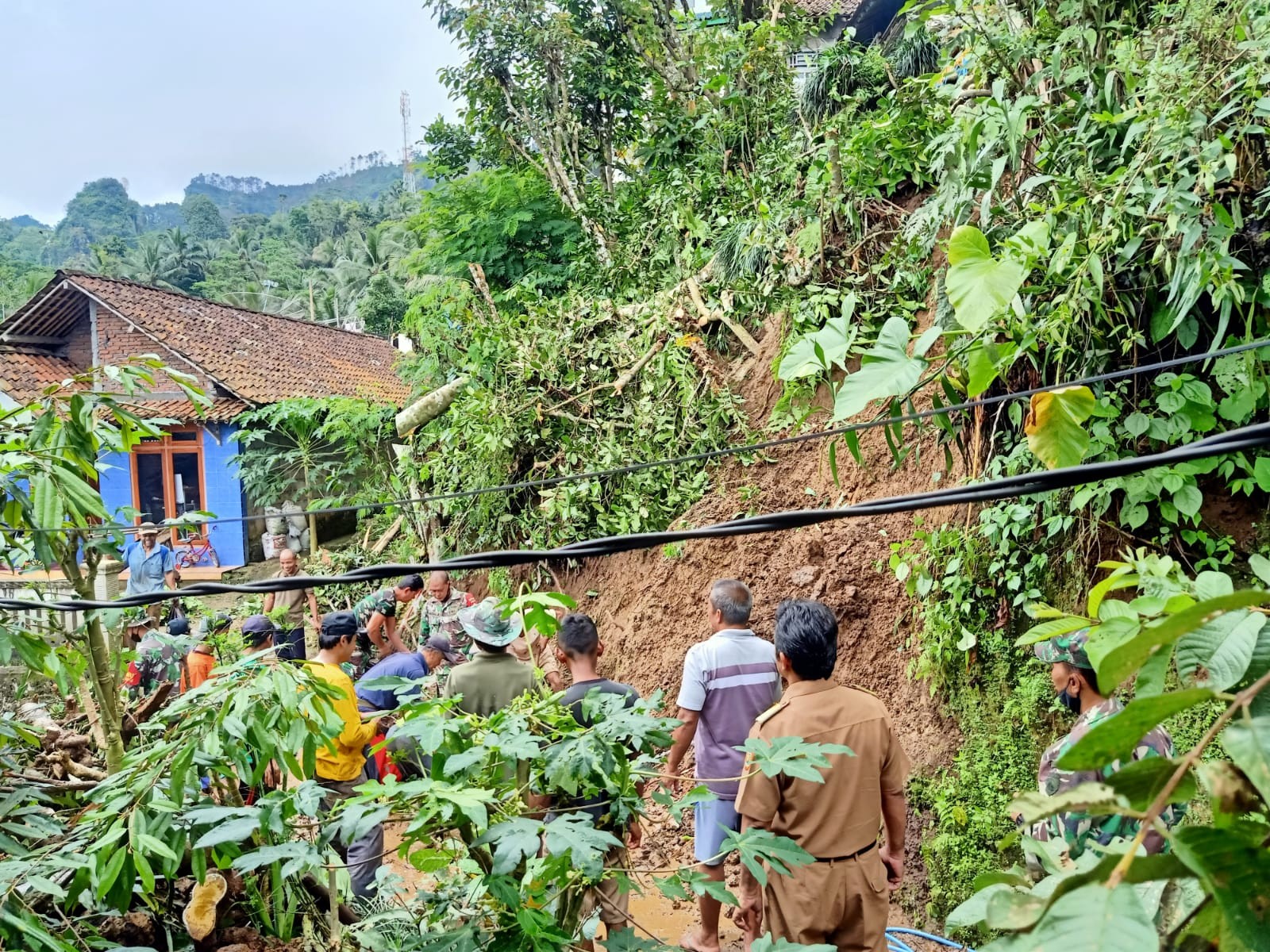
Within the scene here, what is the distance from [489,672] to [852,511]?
284 centimetres

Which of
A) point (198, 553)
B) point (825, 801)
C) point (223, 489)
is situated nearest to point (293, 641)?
point (825, 801)

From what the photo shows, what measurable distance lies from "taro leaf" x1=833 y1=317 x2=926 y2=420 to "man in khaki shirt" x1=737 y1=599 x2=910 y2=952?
115 centimetres

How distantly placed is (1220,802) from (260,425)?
15510 mm

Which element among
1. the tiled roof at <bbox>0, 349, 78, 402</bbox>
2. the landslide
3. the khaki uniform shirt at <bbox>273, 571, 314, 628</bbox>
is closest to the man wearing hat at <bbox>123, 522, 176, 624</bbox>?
the khaki uniform shirt at <bbox>273, 571, 314, 628</bbox>

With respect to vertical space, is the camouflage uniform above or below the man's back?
below

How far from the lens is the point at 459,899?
217cm

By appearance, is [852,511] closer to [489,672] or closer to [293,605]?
[489,672]

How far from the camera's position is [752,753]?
221cm

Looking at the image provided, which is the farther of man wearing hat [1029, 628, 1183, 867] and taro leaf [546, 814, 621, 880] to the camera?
man wearing hat [1029, 628, 1183, 867]

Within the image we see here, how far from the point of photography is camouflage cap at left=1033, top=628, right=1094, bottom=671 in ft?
9.32

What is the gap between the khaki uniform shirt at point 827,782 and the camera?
2.91 m

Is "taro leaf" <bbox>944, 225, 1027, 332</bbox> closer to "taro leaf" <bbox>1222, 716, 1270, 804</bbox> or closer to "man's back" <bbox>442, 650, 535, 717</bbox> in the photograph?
"taro leaf" <bbox>1222, 716, 1270, 804</bbox>

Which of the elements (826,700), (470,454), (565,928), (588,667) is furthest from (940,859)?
(470,454)

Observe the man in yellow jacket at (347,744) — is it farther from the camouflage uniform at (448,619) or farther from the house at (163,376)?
the house at (163,376)
